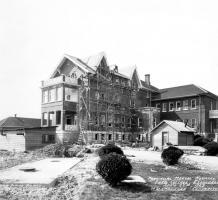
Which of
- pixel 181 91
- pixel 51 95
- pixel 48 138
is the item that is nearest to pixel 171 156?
pixel 48 138

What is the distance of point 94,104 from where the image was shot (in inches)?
1772

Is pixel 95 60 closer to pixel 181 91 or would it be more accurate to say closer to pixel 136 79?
pixel 136 79

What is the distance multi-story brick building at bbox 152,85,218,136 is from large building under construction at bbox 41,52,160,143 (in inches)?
131

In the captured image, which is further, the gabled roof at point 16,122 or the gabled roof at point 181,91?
the gabled roof at point 16,122

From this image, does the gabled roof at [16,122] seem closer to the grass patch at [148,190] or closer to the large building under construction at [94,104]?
the large building under construction at [94,104]

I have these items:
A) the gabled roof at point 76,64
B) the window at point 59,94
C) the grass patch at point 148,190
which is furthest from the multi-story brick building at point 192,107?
the grass patch at point 148,190

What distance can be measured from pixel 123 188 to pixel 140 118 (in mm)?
40000

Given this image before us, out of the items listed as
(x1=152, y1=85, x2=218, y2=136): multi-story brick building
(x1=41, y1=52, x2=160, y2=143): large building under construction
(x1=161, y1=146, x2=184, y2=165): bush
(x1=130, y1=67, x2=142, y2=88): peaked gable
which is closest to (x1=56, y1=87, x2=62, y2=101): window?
(x1=41, y1=52, x2=160, y2=143): large building under construction

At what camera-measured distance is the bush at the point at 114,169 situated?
13266 millimetres

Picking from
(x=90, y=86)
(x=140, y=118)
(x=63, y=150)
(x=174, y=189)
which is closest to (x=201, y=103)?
(x=140, y=118)

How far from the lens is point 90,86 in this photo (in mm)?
44406

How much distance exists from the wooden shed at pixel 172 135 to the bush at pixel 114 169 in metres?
23.7

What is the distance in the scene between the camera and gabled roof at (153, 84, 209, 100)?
166 feet

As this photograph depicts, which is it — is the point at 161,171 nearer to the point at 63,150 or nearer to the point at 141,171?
the point at 141,171
